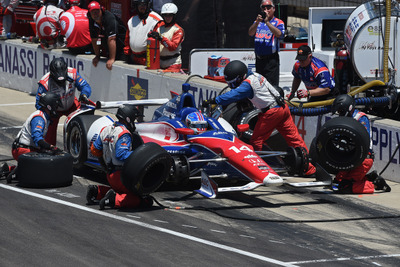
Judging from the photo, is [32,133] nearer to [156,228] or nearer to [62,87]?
[62,87]

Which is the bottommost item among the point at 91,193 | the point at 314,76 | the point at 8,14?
A: the point at 91,193

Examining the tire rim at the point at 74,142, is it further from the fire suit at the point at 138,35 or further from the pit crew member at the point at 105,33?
the pit crew member at the point at 105,33

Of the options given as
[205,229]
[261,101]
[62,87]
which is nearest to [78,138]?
[62,87]

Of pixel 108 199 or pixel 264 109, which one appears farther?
pixel 264 109

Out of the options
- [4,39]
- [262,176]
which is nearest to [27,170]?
[262,176]

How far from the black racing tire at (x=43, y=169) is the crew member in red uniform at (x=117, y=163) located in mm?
816

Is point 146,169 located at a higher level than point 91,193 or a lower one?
higher

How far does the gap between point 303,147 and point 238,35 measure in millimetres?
6867

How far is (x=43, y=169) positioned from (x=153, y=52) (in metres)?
5.50

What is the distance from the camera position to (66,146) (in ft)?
41.2

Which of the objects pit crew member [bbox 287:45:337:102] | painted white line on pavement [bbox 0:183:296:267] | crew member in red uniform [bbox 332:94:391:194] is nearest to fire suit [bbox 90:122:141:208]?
painted white line on pavement [bbox 0:183:296:267]

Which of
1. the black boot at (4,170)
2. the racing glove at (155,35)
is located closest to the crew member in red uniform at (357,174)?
the black boot at (4,170)

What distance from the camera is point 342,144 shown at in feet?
37.6

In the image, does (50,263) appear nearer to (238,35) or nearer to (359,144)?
(359,144)
